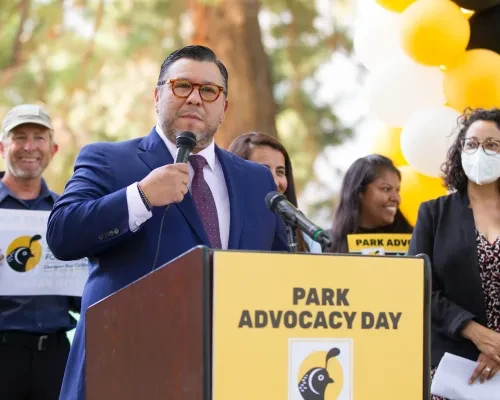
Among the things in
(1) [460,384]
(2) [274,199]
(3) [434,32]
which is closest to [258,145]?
(3) [434,32]

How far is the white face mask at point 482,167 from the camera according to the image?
428cm

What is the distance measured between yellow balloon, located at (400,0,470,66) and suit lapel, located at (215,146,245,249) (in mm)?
2829

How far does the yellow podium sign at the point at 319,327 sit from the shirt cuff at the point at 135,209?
0.63m

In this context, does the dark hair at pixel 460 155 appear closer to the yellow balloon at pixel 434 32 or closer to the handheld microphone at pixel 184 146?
the yellow balloon at pixel 434 32

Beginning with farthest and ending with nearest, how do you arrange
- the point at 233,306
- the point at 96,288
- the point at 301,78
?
the point at 301,78 < the point at 96,288 < the point at 233,306

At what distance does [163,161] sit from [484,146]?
1797 millimetres

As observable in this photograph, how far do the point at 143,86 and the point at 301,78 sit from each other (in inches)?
112

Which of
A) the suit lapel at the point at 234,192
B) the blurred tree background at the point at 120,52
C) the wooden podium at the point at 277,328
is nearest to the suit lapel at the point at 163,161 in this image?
the suit lapel at the point at 234,192

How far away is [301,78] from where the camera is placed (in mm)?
14609

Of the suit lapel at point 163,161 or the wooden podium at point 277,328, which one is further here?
the suit lapel at point 163,161

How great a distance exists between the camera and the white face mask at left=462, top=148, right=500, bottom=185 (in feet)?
14.0

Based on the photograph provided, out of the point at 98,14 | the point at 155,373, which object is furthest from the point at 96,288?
the point at 98,14

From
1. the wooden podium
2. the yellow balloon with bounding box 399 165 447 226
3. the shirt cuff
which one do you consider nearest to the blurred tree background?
the yellow balloon with bounding box 399 165 447 226

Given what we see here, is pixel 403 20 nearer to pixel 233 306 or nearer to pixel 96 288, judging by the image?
pixel 96 288
